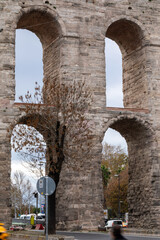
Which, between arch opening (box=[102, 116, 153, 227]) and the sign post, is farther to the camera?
arch opening (box=[102, 116, 153, 227])

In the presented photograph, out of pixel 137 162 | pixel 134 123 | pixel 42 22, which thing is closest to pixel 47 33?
pixel 42 22

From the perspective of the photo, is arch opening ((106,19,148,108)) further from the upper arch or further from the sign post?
the sign post

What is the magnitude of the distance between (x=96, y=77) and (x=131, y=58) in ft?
12.2

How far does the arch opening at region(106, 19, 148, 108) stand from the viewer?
93.4 ft

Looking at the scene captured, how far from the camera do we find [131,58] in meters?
29.8

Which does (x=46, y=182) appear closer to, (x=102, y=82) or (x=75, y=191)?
(x=75, y=191)

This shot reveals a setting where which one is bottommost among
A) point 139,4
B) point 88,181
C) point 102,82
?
point 88,181

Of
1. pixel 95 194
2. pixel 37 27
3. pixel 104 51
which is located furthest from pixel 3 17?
pixel 95 194

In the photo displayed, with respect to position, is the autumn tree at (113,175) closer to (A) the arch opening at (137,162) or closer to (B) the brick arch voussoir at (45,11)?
(A) the arch opening at (137,162)

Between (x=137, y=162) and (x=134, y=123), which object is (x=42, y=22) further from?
(x=137, y=162)

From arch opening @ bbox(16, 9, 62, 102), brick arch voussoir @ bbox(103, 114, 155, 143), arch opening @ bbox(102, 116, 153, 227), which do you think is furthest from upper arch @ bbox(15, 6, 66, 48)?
arch opening @ bbox(102, 116, 153, 227)

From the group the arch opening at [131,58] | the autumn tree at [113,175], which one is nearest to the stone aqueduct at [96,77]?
the arch opening at [131,58]

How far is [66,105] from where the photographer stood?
22016mm

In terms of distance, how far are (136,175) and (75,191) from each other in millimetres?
4874
